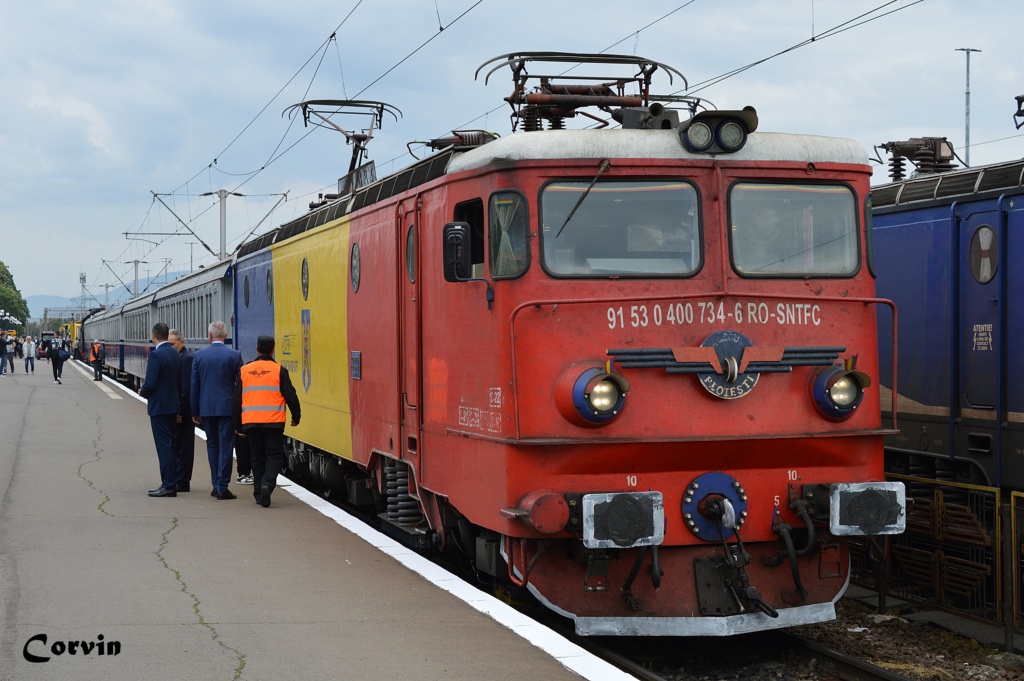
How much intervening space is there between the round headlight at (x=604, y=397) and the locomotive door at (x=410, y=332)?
7.25 feet

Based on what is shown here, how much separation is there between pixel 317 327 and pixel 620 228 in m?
5.89

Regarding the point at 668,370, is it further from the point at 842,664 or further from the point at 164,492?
the point at 164,492

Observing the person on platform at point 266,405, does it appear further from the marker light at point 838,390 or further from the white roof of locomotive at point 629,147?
the marker light at point 838,390

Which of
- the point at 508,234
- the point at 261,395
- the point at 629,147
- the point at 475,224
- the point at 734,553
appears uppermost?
the point at 629,147

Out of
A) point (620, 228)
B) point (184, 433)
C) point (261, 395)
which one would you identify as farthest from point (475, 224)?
point (184, 433)

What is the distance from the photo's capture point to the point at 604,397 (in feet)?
23.1

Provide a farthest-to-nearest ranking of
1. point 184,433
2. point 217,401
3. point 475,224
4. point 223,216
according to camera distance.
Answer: point 223,216
point 184,433
point 217,401
point 475,224

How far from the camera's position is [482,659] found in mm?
6191

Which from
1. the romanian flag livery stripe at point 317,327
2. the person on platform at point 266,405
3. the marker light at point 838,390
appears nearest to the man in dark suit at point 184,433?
the person on platform at point 266,405

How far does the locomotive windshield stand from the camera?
735 centimetres

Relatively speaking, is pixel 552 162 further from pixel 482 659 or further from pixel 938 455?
pixel 938 455

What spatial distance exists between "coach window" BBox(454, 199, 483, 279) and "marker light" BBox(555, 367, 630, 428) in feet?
3.73

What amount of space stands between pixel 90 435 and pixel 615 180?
14.2 meters

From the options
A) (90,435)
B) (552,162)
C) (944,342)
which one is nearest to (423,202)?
Answer: (552,162)
